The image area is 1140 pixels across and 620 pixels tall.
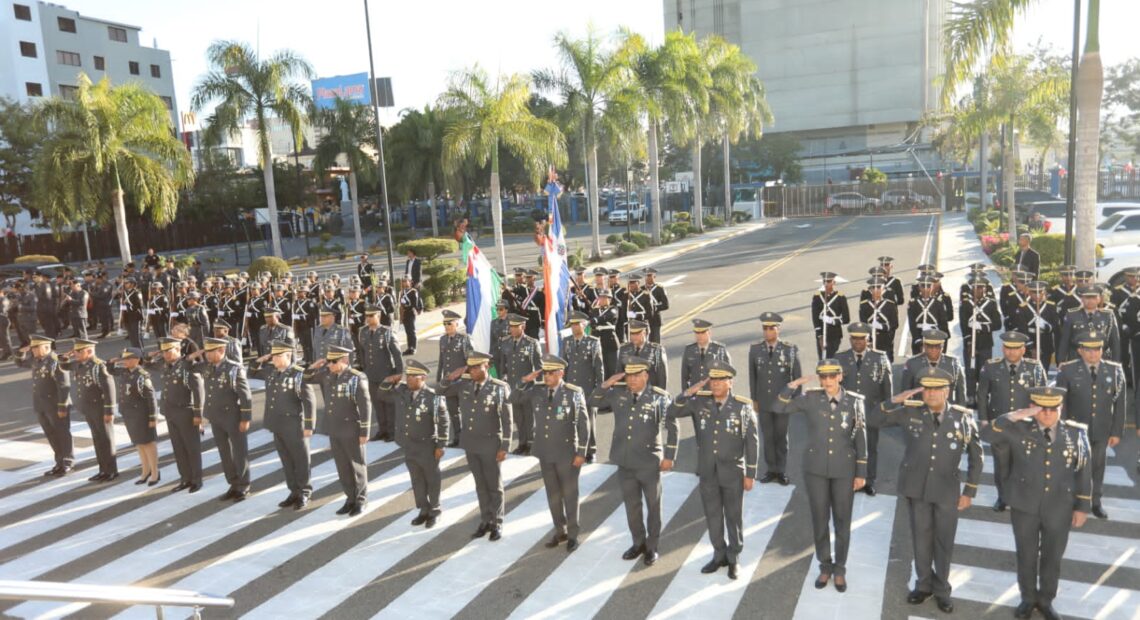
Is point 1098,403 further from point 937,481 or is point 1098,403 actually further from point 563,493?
point 563,493

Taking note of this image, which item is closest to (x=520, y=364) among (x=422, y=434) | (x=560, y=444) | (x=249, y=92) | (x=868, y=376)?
(x=422, y=434)

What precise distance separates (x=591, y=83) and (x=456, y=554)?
27596 millimetres

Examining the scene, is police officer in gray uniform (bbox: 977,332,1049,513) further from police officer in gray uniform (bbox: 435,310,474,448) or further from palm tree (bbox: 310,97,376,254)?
palm tree (bbox: 310,97,376,254)

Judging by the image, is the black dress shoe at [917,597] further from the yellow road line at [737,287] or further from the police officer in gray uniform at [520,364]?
the yellow road line at [737,287]

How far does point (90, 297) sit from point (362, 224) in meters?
43.2

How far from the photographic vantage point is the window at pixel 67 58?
63.7m

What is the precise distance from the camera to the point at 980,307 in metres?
12.5

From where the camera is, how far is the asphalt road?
23.9 ft

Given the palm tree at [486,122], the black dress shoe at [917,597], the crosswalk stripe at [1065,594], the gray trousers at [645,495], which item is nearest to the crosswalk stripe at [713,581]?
the gray trousers at [645,495]

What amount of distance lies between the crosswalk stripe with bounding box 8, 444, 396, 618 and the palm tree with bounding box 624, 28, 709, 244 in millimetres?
26982

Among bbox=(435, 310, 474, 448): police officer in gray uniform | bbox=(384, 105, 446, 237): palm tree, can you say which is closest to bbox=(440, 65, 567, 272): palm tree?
bbox=(435, 310, 474, 448): police officer in gray uniform

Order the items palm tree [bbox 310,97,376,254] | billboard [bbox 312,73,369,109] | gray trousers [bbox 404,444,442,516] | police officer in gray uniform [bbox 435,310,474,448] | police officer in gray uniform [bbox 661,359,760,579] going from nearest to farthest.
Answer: police officer in gray uniform [bbox 661,359,760,579] → gray trousers [bbox 404,444,442,516] → police officer in gray uniform [bbox 435,310,474,448] → palm tree [bbox 310,97,376,254] → billboard [bbox 312,73,369,109]

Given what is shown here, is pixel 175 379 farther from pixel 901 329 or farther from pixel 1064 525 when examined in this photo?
pixel 901 329

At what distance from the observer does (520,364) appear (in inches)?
472
